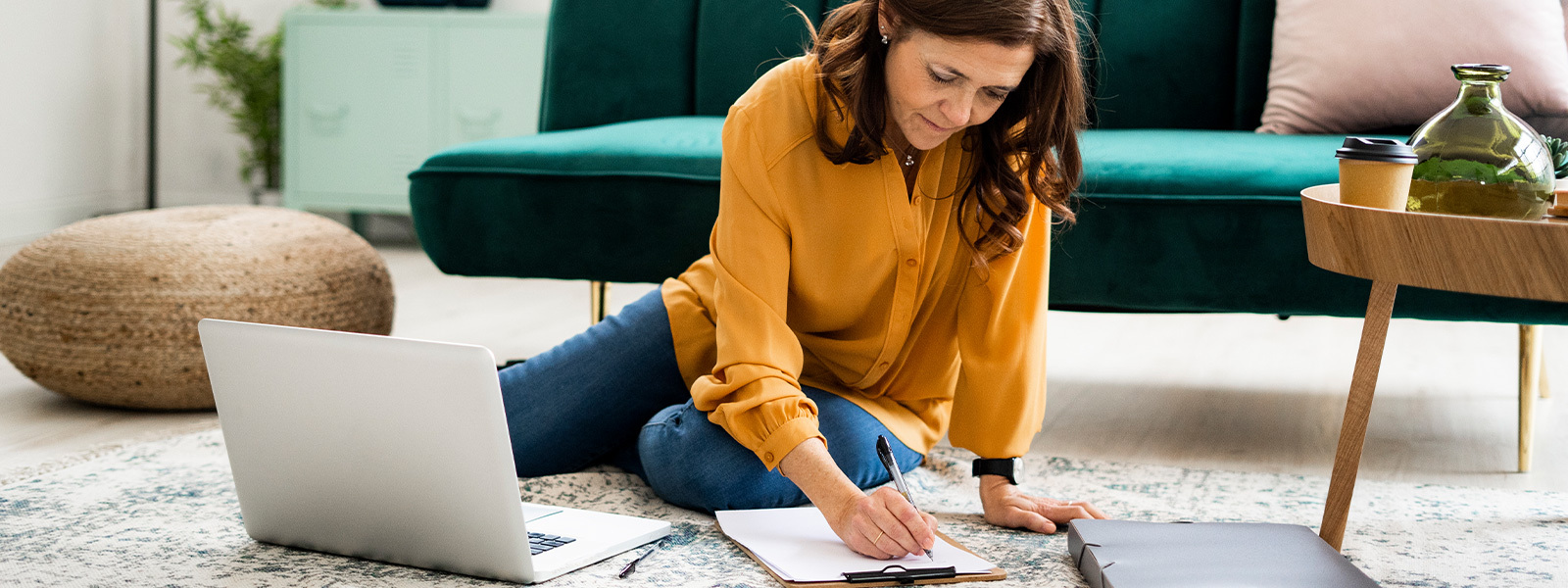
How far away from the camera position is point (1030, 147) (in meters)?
1.16

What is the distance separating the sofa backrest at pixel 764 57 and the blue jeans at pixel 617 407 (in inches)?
28.6

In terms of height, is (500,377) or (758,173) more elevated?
(758,173)

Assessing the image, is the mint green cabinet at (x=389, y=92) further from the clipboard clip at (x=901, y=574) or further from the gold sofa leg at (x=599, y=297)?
the clipboard clip at (x=901, y=574)

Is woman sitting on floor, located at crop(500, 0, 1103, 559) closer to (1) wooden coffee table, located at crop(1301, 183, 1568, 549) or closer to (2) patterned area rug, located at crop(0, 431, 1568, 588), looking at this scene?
(2) patterned area rug, located at crop(0, 431, 1568, 588)

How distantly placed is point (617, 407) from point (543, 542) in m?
0.29

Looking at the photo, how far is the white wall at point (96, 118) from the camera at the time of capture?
340cm

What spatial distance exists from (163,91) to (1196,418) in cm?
341

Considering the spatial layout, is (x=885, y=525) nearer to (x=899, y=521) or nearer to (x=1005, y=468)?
(x=899, y=521)

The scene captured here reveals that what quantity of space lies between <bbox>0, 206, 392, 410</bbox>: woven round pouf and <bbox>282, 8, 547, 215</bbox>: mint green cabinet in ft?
5.44

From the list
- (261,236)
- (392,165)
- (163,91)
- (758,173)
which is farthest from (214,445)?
(163,91)

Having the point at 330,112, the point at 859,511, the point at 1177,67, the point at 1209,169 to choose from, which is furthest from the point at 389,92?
the point at 859,511

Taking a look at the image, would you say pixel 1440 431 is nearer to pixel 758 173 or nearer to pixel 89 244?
pixel 758 173

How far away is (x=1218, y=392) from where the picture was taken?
2.03 m

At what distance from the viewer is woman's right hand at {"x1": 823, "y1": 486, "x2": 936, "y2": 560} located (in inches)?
40.0
